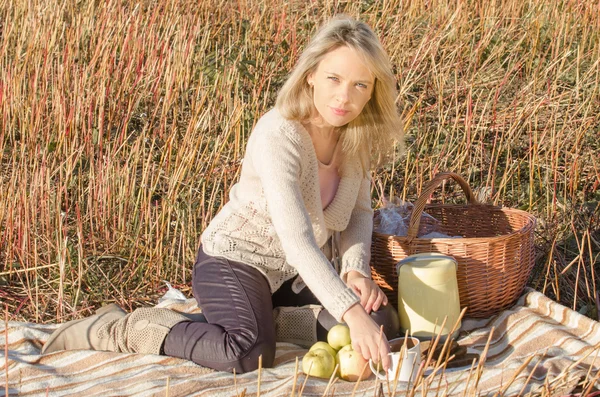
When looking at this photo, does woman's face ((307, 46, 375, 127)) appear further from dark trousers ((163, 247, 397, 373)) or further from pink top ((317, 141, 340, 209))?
dark trousers ((163, 247, 397, 373))

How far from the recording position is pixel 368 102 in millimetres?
2572

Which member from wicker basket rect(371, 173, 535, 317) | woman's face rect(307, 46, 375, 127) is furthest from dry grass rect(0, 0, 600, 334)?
woman's face rect(307, 46, 375, 127)

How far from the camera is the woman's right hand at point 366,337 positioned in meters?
1.95

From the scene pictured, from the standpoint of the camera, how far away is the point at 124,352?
96.0 inches

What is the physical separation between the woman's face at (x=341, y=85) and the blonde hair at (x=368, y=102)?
0.02 meters

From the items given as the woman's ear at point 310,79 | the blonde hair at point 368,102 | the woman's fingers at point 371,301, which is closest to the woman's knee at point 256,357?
the woman's fingers at point 371,301

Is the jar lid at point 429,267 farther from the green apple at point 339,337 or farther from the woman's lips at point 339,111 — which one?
the woman's lips at point 339,111

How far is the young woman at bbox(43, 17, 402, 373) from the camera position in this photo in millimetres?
2293

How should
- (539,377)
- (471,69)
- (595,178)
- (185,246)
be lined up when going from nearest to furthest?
(539,377)
(185,246)
(595,178)
(471,69)

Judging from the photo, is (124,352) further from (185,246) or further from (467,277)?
(467,277)

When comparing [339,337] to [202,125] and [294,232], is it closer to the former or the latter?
[294,232]

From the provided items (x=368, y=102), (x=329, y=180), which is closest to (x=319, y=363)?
(x=329, y=180)

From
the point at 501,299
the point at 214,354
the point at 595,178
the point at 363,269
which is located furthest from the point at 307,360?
the point at 595,178

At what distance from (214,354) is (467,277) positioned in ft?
2.98
